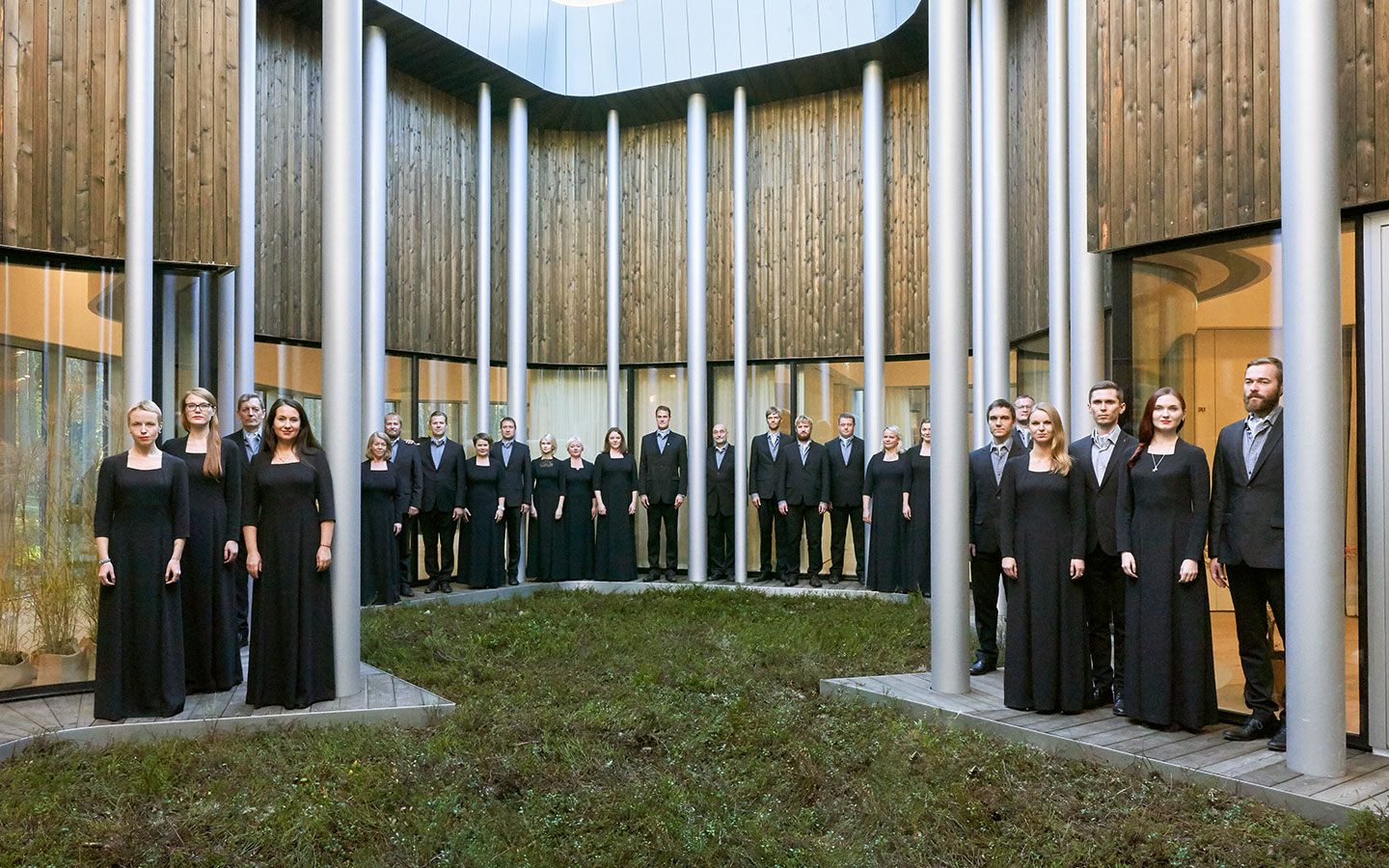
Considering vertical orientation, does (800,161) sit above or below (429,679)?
above

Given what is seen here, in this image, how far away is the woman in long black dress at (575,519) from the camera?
1119 cm

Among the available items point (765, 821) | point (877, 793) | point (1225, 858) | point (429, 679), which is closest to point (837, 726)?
point (877, 793)

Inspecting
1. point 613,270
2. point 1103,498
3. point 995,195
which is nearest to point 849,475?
point 995,195

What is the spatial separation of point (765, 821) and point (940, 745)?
3.89ft

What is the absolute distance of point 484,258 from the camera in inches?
479

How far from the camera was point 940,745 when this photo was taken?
15.6 ft

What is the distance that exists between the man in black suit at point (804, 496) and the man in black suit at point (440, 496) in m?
3.41

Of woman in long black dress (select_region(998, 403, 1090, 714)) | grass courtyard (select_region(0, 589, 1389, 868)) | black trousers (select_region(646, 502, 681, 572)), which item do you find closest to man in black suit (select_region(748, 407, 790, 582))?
black trousers (select_region(646, 502, 681, 572))

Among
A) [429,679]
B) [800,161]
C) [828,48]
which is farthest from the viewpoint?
[800,161]

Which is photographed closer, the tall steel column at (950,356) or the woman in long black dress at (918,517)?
the tall steel column at (950,356)

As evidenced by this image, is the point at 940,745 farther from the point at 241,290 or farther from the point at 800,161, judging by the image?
the point at 800,161

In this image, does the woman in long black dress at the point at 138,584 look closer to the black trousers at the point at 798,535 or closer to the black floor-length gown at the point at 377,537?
the black floor-length gown at the point at 377,537

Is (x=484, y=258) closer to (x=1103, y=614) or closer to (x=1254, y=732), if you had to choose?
(x=1103, y=614)

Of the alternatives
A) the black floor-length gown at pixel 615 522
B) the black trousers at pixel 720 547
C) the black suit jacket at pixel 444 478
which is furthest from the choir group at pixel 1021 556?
the black trousers at pixel 720 547
